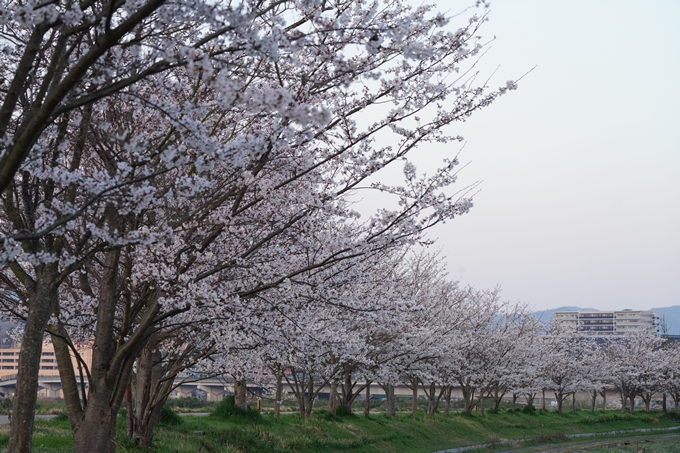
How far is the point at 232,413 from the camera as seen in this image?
21375mm

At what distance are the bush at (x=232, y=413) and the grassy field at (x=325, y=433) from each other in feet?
0.22

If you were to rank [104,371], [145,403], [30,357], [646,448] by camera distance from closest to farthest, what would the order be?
1. [30,357]
2. [104,371]
3. [145,403]
4. [646,448]

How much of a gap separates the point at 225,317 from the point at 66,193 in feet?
7.72

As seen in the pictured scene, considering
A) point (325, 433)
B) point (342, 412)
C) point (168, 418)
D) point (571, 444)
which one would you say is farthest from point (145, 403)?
point (571, 444)

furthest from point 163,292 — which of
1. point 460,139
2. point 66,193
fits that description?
point 460,139

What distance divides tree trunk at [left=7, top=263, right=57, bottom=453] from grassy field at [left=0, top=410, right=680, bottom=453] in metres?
4.32

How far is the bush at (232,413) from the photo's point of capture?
21250 mm

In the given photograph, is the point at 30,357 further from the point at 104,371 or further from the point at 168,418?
the point at 168,418

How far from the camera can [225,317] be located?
26.3 feet

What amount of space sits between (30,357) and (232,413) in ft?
49.6

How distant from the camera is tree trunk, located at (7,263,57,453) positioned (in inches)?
274

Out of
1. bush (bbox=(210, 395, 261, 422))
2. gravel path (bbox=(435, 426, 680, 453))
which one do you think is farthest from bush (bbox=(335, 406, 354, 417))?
bush (bbox=(210, 395, 261, 422))

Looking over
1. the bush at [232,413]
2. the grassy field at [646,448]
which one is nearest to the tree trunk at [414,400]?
the grassy field at [646,448]

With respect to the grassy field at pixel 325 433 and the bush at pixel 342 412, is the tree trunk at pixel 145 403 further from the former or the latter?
the bush at pixel 342 412
